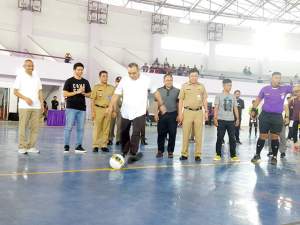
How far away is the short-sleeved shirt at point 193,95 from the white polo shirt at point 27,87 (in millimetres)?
2698

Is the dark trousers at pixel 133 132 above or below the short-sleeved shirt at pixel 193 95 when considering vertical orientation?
below

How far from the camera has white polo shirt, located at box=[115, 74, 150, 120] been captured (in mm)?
6098

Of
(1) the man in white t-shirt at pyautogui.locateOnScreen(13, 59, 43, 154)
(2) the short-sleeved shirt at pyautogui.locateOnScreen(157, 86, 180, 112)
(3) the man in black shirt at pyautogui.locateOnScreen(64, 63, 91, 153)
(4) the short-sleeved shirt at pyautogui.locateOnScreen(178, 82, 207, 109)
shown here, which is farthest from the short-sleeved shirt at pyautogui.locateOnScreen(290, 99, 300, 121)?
(1) the man in white t-shirt at pyautogui.locateOnScreen(13, 59, 43, 154)

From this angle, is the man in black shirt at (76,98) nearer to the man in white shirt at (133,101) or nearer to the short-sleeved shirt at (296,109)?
the man in white shirt at (133,101)

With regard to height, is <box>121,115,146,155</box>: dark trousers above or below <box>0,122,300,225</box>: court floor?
above

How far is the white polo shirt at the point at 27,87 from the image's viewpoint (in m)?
6.75

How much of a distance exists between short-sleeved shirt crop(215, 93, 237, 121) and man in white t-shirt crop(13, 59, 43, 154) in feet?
11.3

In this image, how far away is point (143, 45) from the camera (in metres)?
30.1

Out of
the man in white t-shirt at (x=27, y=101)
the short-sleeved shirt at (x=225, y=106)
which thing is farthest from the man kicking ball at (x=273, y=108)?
the man in white t-shirt at (x=27, y=101)

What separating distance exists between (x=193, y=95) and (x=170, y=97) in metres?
0.57

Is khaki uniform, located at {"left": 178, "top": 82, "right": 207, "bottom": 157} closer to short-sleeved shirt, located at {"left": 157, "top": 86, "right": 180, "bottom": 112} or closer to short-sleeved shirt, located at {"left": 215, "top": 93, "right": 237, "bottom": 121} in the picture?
short-sleeved shirt, located at {"left": 157, "top": 86, "right": 180, "bottom": 112}

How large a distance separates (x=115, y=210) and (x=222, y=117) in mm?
4304

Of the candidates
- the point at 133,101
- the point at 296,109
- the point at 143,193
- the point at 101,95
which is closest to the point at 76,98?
the point at 101,95

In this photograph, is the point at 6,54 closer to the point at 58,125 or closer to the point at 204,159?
the point at 58,125
